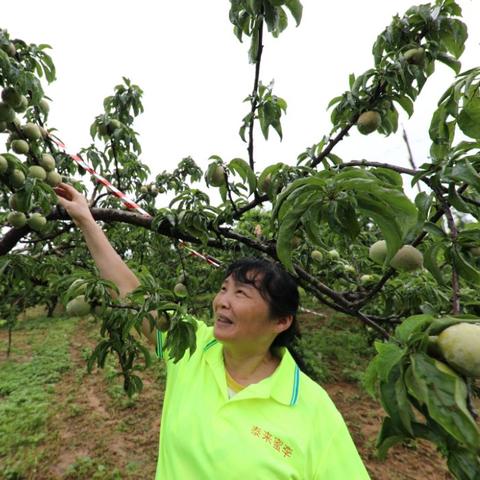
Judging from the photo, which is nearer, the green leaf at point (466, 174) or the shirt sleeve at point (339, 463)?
the green leaf at point (466, 174)

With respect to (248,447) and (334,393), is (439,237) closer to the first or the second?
(248,447)

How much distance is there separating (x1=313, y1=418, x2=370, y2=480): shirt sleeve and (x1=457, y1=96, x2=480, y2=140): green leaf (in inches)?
38.7

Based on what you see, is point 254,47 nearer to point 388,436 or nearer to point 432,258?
point 432,258

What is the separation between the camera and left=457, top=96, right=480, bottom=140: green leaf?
79 centimetres

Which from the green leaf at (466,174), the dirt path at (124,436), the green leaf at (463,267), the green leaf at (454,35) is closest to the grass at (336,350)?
the dirt path at (124,436)

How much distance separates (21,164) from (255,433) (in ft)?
4.09

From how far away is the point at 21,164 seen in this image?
1.28 meters

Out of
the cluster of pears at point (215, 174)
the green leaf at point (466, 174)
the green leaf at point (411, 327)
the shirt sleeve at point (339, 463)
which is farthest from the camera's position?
the cluster of pears at point (215, 174)

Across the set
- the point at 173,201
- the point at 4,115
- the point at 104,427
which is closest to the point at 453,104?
the point at 173,201

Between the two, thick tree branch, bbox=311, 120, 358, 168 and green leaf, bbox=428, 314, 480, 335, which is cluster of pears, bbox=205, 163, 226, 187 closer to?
thick tree branch, bbox=311, 120, 358, 168

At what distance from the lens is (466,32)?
128cm

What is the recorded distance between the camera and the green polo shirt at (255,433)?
1.07 m

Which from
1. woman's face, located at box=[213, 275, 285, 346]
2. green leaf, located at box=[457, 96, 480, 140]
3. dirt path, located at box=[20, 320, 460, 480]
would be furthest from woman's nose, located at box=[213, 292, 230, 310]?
dirt path, located at box=[20, 320, 460, 480]

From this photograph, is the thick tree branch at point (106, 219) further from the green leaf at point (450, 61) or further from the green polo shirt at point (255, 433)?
the green leaf at point (450, 61)
